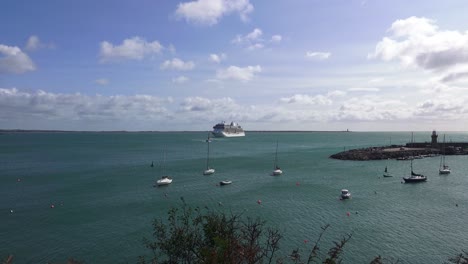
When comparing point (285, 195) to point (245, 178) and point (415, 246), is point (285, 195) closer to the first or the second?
point (245, 178)

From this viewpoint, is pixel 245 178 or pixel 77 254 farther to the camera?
pixel 245 178

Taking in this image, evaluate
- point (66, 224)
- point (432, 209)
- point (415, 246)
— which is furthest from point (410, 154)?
point (66, 224)

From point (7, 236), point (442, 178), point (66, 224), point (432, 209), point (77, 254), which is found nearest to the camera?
point (77, 254)

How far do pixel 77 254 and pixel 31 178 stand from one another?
4961cm

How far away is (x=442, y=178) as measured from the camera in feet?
226

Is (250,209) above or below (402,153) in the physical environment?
below

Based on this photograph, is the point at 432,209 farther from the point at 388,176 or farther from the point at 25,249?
the point at 25,249

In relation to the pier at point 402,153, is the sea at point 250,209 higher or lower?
lower

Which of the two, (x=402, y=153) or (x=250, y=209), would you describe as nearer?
(x=250, y=209)

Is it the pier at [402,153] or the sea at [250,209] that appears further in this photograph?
the pier at [402,153]

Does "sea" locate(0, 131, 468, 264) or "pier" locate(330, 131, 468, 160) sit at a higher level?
"pier" locate(330, 131, 468, 160)

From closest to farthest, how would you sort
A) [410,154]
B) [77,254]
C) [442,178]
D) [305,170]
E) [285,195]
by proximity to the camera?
[77,254]
[285,195]
[442,178]
[305,170]
[410,154]

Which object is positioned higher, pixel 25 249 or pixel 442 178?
pixel 442 178

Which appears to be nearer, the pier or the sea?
the sea
